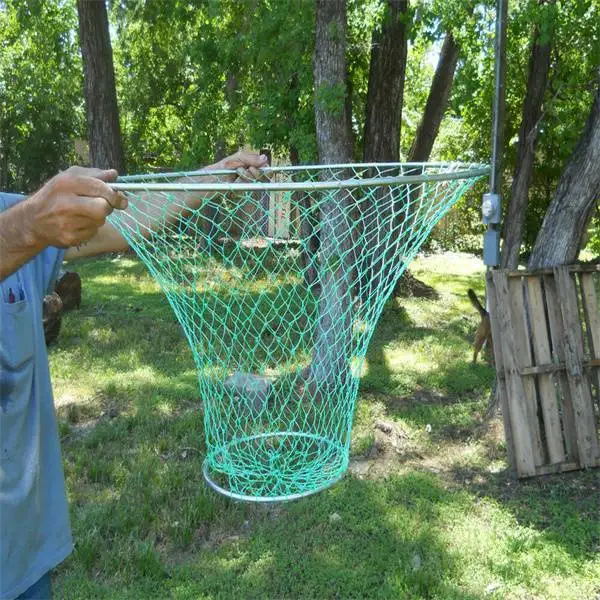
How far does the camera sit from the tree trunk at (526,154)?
5.50 m

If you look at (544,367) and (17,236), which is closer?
(17,236)

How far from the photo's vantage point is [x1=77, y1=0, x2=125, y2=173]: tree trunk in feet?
35.3

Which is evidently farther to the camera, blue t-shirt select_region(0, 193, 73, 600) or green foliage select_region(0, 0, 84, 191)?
green foliage select_region(0, 0, 84, 191)

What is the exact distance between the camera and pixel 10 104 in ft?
58.4

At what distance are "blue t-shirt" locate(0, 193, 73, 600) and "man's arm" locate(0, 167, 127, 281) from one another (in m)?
0.27

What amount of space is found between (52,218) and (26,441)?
2.18 feet

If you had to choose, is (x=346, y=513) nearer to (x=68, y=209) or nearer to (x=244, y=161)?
(x=244, y=161)

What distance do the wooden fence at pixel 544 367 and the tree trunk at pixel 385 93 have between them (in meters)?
3.70

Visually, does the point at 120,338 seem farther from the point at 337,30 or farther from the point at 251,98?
the point at 337,30

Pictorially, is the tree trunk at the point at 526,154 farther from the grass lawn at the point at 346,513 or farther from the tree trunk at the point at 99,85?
the tree trunk at the point at 99,85

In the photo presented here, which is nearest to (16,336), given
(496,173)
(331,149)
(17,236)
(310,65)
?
(17,236)

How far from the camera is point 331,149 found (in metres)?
5.79

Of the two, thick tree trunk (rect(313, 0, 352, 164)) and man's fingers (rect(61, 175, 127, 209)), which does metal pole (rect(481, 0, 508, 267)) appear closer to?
thick tree trunk (rect(313, 0, 352, 164))

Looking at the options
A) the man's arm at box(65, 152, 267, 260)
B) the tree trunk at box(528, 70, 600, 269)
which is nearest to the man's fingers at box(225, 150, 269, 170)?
the man's arm at box(65, 152, 267, 260)
